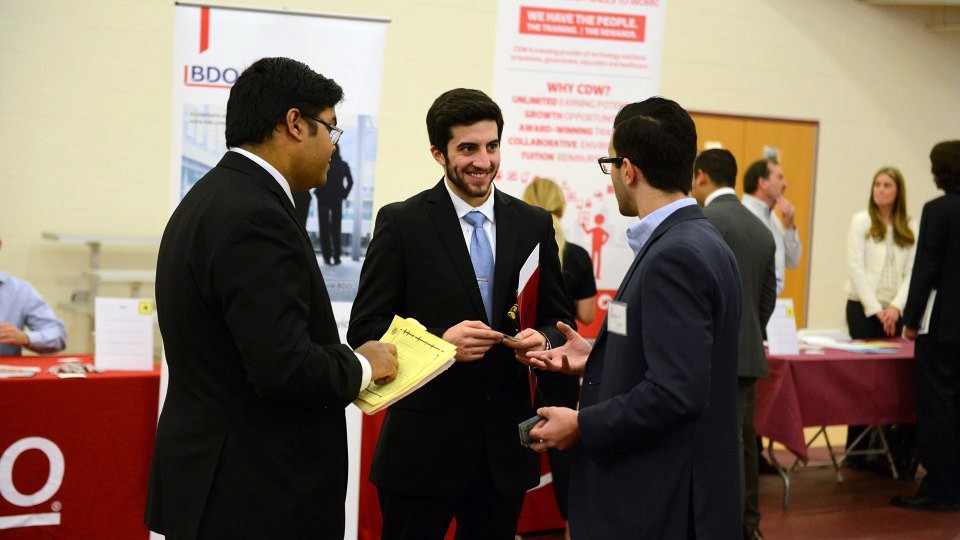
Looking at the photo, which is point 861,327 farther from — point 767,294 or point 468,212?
point 468,212

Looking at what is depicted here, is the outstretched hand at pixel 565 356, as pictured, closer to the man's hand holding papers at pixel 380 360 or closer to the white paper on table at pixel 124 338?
the man's hand holding papers at pixel 380 360

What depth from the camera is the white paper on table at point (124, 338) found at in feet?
11.3

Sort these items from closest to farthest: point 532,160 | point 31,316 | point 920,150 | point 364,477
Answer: point 364,477, point 31,316, point 532,160, point 920,150

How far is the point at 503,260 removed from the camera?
2225mm

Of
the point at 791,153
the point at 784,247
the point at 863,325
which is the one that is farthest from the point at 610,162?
the point at 791,153

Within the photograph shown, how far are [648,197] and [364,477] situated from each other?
2084 millimetres

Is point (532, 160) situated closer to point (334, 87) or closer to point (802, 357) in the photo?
point (802, 357)

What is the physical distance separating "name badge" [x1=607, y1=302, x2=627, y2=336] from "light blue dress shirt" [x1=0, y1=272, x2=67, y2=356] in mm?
2917

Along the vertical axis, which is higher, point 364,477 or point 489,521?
point 489,521

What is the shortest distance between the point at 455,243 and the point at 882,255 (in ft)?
13.7

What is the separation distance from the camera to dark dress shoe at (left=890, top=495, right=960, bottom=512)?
460cm

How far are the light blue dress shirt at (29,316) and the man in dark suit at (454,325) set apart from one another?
7.28ft

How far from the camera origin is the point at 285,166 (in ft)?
5.60

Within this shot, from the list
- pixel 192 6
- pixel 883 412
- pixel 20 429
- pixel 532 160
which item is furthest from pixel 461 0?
pixel 20 429
